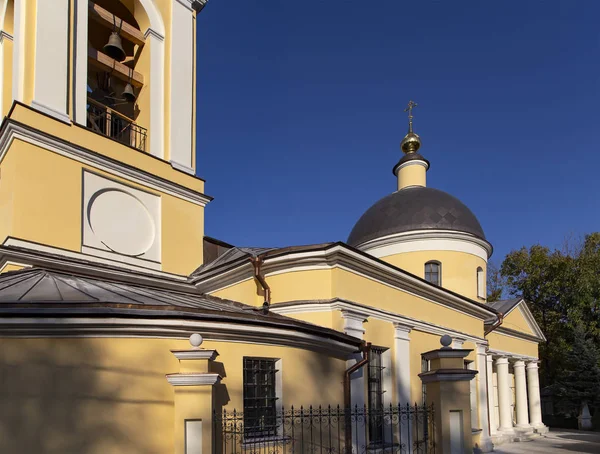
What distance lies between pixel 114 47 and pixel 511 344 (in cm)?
1682

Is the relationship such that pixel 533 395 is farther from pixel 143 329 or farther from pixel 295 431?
pixel 143 329

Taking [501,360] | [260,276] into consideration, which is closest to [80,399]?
[260,276]

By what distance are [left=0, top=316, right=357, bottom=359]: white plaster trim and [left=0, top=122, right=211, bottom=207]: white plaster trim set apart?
402cm

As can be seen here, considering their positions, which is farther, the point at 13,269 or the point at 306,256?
the point at 306,256

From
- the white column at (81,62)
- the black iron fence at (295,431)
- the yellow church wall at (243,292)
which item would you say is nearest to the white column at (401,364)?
the black iron fence at (295,431)

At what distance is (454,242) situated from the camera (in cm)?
1780

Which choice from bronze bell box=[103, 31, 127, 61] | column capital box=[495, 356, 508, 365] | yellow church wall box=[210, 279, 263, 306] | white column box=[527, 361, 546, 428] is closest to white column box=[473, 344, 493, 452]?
column capital box=[495, 356, 508, 365]

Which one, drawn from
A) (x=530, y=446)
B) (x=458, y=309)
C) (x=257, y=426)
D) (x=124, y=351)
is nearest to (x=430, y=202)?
(x=458, y=309)

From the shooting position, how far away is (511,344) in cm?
2052

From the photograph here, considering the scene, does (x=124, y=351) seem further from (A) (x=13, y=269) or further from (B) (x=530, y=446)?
(B) (x=530, y=446)

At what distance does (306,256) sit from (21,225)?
15.1ft

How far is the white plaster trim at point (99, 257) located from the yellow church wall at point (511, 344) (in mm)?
12250

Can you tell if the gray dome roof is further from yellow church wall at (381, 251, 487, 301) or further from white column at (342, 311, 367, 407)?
white column at (342, 311, 367, 407)

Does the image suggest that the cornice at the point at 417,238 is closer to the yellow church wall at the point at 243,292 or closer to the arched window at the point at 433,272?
the arched window at the point at 433,272
